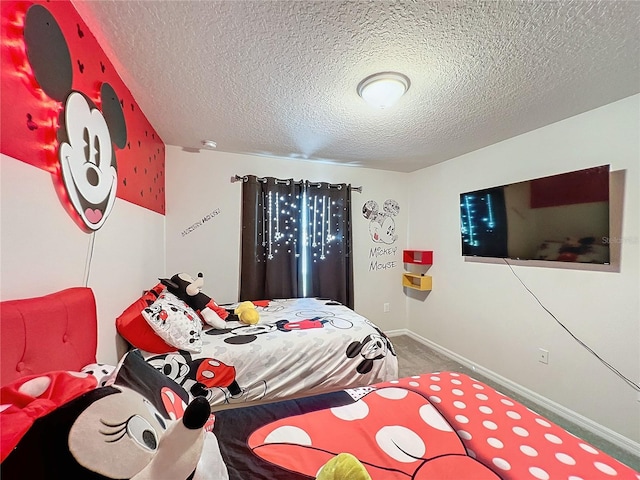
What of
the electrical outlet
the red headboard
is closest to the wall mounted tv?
the electrical outlet

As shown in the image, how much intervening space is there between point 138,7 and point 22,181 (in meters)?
0.86

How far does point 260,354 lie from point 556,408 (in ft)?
7.69

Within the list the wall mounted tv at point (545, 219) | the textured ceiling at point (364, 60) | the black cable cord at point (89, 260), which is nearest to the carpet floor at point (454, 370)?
the wall mounted tv at point (545, 219)

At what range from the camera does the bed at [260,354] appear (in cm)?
156

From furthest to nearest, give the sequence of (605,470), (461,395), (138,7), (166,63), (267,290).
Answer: (267,290) → (166,63) → (461,395) → (138,7) → (605,470)

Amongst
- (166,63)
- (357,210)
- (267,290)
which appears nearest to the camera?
(166,63)

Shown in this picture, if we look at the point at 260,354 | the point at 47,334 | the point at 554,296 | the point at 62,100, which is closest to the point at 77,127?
the point at 62,100

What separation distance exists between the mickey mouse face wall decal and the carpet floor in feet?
9.00

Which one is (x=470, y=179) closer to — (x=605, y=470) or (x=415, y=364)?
(x=415, y=364)

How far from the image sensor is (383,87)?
5.31ft

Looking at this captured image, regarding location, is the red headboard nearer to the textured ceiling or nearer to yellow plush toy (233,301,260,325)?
yellow plush toy (233,301,260,325)

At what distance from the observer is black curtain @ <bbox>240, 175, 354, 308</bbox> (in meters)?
3.02

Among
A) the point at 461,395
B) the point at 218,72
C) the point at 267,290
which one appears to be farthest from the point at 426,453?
the point at 267,290

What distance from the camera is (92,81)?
4.22 feet
